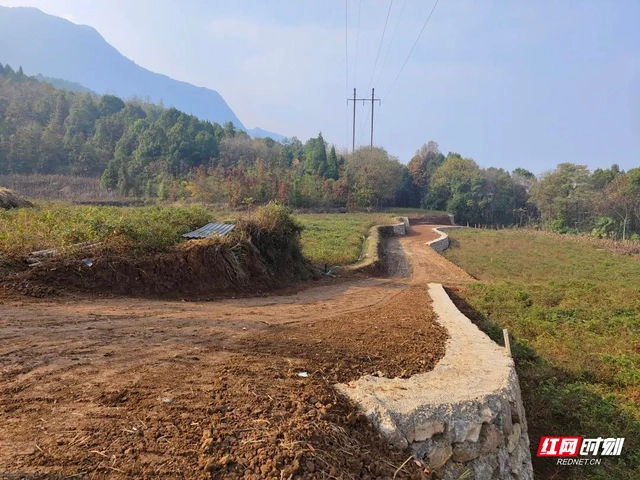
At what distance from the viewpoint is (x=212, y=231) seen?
35.6 ft

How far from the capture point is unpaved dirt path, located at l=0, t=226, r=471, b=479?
254cm

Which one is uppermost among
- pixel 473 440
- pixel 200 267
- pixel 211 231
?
pixel 211 231

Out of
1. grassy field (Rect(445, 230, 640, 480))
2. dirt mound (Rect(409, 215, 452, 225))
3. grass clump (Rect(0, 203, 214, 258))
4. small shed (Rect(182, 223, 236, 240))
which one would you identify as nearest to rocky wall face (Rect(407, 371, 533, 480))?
grassy field (Rect(445, 230, 640, 480))

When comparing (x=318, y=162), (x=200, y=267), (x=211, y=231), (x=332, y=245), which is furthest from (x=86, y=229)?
(x=318, y=162)

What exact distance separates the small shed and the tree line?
23.5m

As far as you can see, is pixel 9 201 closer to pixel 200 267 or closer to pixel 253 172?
pixel 200 267

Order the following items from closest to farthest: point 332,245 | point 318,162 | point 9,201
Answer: point 9,201
point 332,245
point 318,162

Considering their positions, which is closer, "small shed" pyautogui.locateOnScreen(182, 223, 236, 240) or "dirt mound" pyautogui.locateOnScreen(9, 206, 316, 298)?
"dirt mound" pyautogui.locateOnScreen(9, 206, 316, 298)

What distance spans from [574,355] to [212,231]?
9.01m

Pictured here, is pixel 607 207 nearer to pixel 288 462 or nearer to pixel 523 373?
pixel 523 373

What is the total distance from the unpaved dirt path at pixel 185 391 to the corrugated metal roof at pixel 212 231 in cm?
382

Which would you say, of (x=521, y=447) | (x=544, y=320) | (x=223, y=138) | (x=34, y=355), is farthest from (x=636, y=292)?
(x=223, y=138)

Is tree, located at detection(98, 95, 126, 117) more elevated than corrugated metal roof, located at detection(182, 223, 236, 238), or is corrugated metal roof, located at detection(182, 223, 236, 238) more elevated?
tree, located at detection(98, 95, 126, 117)

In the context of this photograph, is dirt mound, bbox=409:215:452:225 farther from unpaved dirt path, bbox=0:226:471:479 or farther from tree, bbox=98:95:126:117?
tree, bbox=98:95:126:117
